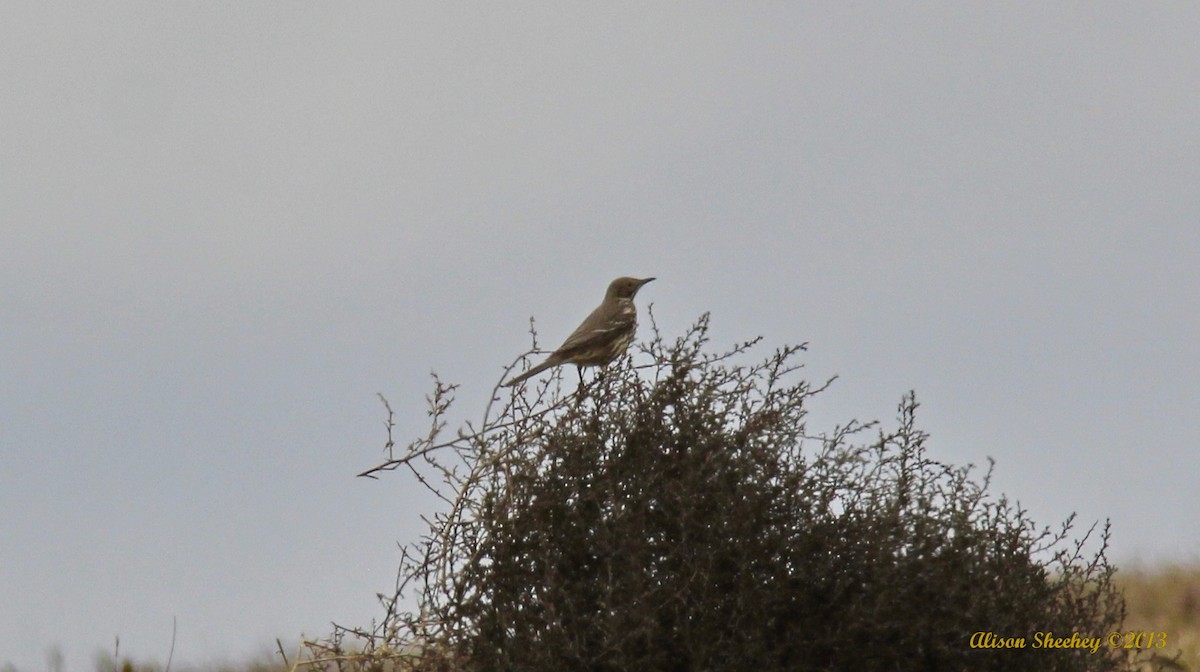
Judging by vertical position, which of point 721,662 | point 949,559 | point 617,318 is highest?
point 617,318

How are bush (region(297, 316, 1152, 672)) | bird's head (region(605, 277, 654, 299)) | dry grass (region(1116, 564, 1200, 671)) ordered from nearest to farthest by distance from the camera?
bush (region(297, 316, 1152, 672)), bird's head (region(605, 277, 654, 299)), dry grass (region(1116, 564, 1200, 671))

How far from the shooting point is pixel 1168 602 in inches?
384

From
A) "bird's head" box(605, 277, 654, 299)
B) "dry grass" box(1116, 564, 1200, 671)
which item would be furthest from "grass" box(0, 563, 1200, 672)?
"bird's head" box(605, 277, 654, 299)

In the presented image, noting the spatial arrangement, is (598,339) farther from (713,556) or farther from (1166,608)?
(1166,608)

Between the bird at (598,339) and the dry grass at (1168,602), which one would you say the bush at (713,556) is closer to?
the bird at (598,339)

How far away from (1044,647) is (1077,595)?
40 cm

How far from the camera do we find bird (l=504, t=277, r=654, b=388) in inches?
247

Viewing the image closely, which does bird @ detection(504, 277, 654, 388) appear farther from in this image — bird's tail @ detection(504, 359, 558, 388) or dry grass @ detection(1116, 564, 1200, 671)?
dry grass @ detection(1116, 564, 1200, 671)

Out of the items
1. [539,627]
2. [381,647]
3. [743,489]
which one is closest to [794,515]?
[743,489]

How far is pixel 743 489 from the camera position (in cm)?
508

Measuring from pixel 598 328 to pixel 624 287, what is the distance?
882 mm

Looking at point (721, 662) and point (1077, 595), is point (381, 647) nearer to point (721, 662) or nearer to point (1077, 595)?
point (721, 662)

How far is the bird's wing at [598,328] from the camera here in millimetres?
6337

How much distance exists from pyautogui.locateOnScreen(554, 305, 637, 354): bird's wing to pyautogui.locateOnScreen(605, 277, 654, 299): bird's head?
1.42 feet
